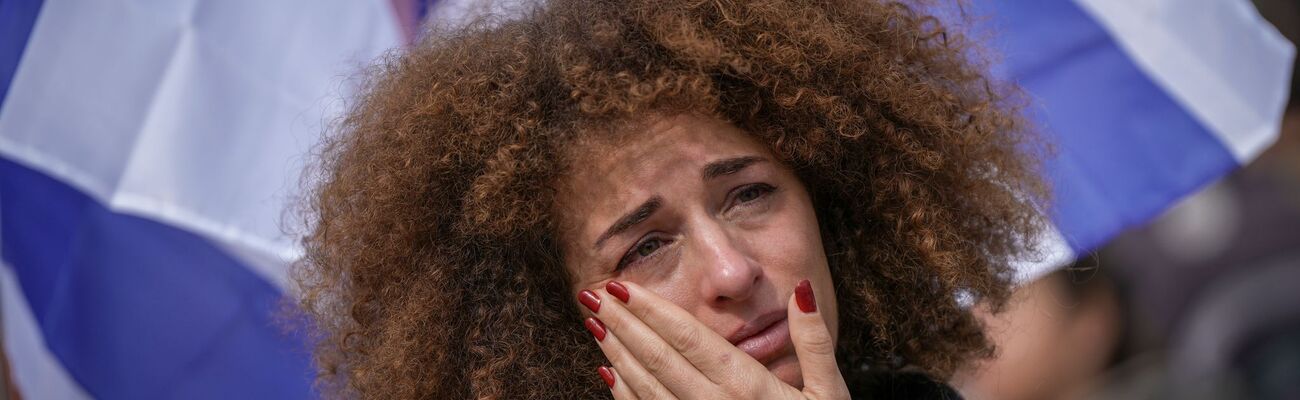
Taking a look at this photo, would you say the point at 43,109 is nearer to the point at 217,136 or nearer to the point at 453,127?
the point at 217,136

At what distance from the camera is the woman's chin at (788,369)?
2.41 meters

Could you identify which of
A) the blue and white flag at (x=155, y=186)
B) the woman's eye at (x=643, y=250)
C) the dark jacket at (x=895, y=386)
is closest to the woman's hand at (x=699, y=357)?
the woman's eye at (x=643, y=250)

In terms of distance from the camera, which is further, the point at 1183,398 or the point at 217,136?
the point at 1183,398

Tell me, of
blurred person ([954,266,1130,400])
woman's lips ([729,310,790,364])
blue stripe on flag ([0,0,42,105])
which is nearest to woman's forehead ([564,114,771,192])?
woman's lips ([729,310,790,364])

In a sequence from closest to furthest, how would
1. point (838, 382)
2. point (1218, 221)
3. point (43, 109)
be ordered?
1. point (838, 382)
2. point (43, 109)
3. point (1218, 221)

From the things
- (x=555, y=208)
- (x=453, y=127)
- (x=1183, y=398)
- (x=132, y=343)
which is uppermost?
(x=453, y=127)

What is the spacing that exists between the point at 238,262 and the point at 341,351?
0.73 meters

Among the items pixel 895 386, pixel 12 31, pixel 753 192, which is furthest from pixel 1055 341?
pixel 12 31

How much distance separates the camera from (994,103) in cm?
306

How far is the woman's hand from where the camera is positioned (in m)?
2.27

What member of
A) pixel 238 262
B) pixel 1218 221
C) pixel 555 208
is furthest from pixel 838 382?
pixel 1218 221

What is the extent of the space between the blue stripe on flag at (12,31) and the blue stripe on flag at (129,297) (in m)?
0.25

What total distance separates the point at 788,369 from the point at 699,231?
0.34 meters

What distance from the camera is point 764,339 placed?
7.86ft
